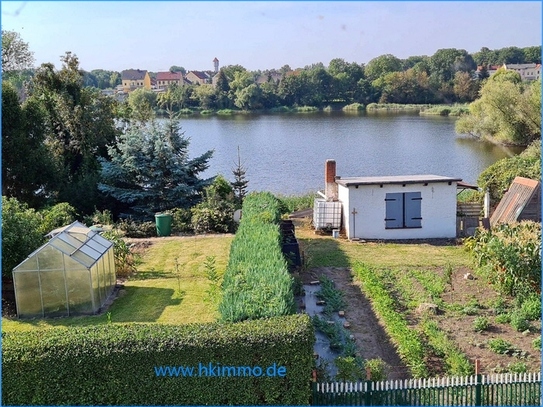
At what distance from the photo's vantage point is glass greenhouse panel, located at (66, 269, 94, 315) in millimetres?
12125

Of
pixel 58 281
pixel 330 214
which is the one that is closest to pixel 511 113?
pixel 330 214

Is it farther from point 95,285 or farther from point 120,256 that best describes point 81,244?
point 120,256

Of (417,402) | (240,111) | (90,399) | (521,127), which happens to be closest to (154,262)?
(90,399)

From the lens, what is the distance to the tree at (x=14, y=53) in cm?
3811

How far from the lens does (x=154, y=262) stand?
1656 cm

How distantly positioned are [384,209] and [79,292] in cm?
1071

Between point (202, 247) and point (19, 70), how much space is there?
30018 mm

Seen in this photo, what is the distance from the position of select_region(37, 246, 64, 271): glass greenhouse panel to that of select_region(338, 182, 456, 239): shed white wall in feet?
33.3

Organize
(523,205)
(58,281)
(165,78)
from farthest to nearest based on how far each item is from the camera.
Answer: (165,78) < (523,205) < (58,281)

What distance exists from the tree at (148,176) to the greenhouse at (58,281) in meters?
10.6

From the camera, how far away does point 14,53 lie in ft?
129

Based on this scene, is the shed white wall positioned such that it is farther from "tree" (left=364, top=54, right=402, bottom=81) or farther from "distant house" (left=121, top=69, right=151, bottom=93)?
"distant house" (left=121, top=69, right=151, bottom=93)

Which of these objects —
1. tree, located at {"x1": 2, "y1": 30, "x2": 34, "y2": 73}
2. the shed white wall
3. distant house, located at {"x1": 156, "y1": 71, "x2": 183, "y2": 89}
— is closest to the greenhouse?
the shed white wall

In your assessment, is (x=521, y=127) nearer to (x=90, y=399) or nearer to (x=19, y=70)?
(x=19, y=70)
